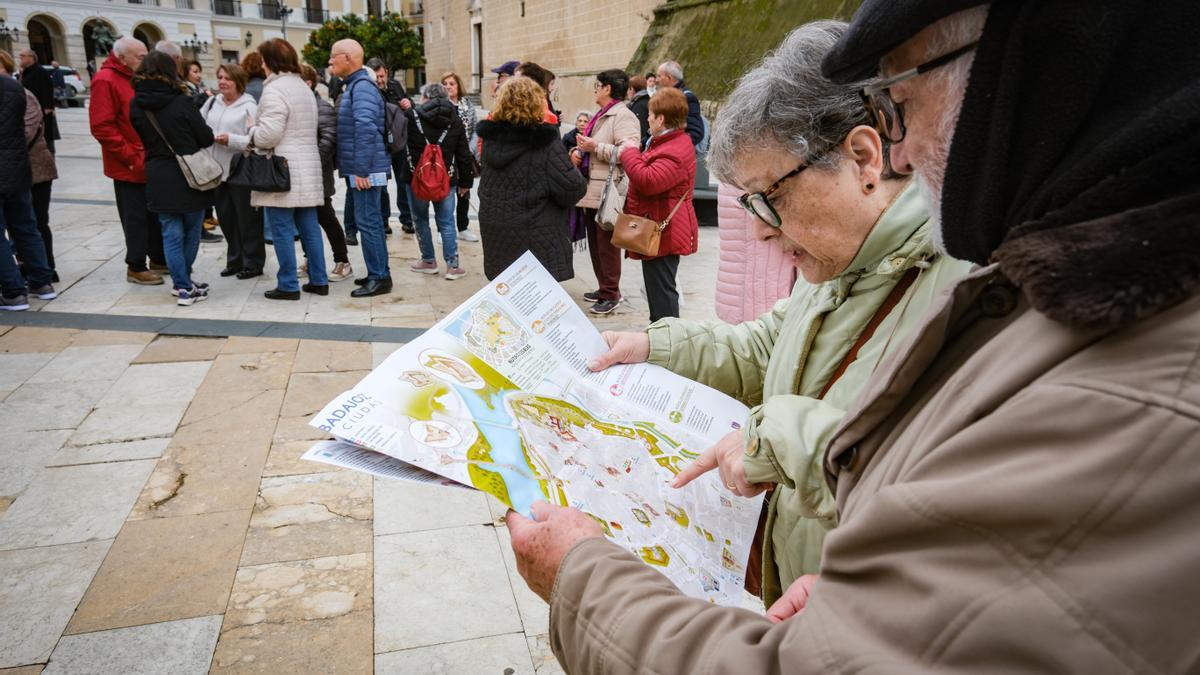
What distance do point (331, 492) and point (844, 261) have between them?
250 cm

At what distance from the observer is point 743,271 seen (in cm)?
342

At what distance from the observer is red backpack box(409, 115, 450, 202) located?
6109mm

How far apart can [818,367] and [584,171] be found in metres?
4.54

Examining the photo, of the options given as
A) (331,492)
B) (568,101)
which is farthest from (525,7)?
(331,492)

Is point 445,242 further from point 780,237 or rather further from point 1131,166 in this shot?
point 1131,166

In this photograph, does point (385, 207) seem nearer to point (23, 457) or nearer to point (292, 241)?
point (292, 241)

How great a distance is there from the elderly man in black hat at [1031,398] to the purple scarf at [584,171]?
16.3 feet

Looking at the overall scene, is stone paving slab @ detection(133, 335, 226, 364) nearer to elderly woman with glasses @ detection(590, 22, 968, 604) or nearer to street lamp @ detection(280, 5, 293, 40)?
elderly woman with glasses @ detection(590, 22, 968, 604)

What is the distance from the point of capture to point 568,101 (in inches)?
992

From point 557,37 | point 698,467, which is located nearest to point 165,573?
point 698,467

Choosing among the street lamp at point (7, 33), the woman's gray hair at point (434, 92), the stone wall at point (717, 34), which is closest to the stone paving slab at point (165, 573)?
the woman's gray hair at point (434, 92)

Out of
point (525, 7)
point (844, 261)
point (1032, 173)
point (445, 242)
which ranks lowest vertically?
point (445, 242)

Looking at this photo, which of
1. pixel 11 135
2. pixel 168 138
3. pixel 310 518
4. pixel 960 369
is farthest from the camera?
pixel 168 138

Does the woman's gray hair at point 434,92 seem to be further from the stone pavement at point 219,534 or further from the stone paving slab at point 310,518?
the stone paving slab at point 310,518
